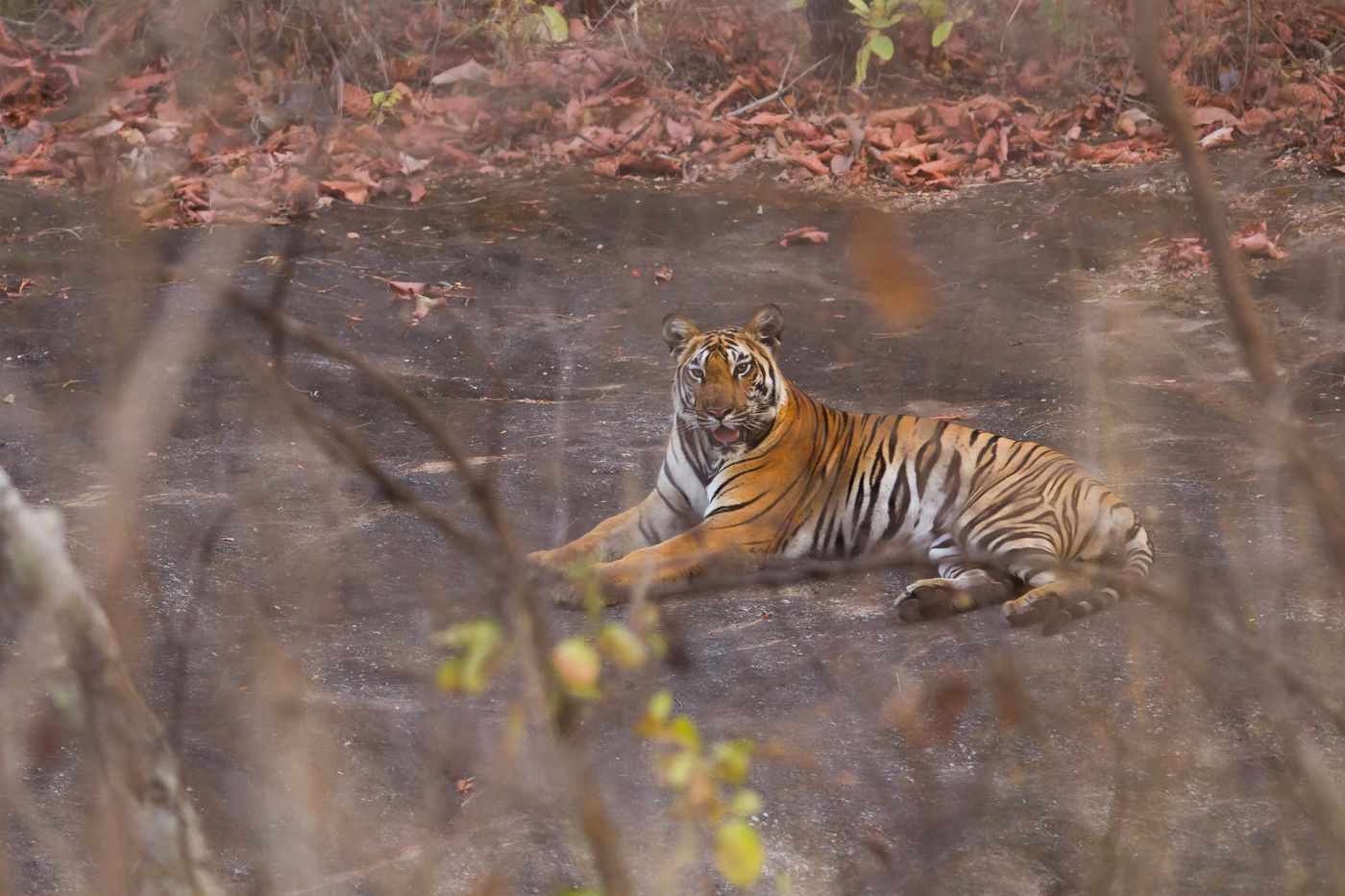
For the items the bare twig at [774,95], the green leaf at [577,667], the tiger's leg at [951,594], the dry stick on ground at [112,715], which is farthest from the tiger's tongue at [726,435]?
the bare twig at [774,95]

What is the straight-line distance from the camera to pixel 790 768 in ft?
12.1

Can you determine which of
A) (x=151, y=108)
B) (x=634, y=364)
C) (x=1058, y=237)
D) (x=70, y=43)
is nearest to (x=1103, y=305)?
(x=1058, y=237)

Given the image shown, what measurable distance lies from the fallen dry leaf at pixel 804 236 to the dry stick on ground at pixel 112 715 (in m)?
8.17

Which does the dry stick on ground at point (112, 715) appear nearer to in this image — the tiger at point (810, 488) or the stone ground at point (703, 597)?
the stone ground at point (703, 597)

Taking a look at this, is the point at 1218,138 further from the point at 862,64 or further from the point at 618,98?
the point at 618,98

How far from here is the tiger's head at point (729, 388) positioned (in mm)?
5406

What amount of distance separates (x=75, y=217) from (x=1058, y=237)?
6.07 meters

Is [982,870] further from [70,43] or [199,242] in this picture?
[70,43]

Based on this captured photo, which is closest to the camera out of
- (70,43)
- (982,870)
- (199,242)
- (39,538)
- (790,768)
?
(39,538)

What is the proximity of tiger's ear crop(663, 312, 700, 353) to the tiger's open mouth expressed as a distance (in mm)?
411

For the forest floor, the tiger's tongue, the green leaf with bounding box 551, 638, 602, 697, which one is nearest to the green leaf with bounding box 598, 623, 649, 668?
the green leaf with bounding box 551, 638, 602, 697

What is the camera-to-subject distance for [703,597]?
16.4 feet

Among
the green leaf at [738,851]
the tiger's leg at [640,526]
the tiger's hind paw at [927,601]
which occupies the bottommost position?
the tiger's leg at [640,526]

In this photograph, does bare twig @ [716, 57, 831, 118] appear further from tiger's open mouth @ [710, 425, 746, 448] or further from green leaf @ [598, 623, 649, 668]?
green leaf @ [598, 623, 649, 668]
